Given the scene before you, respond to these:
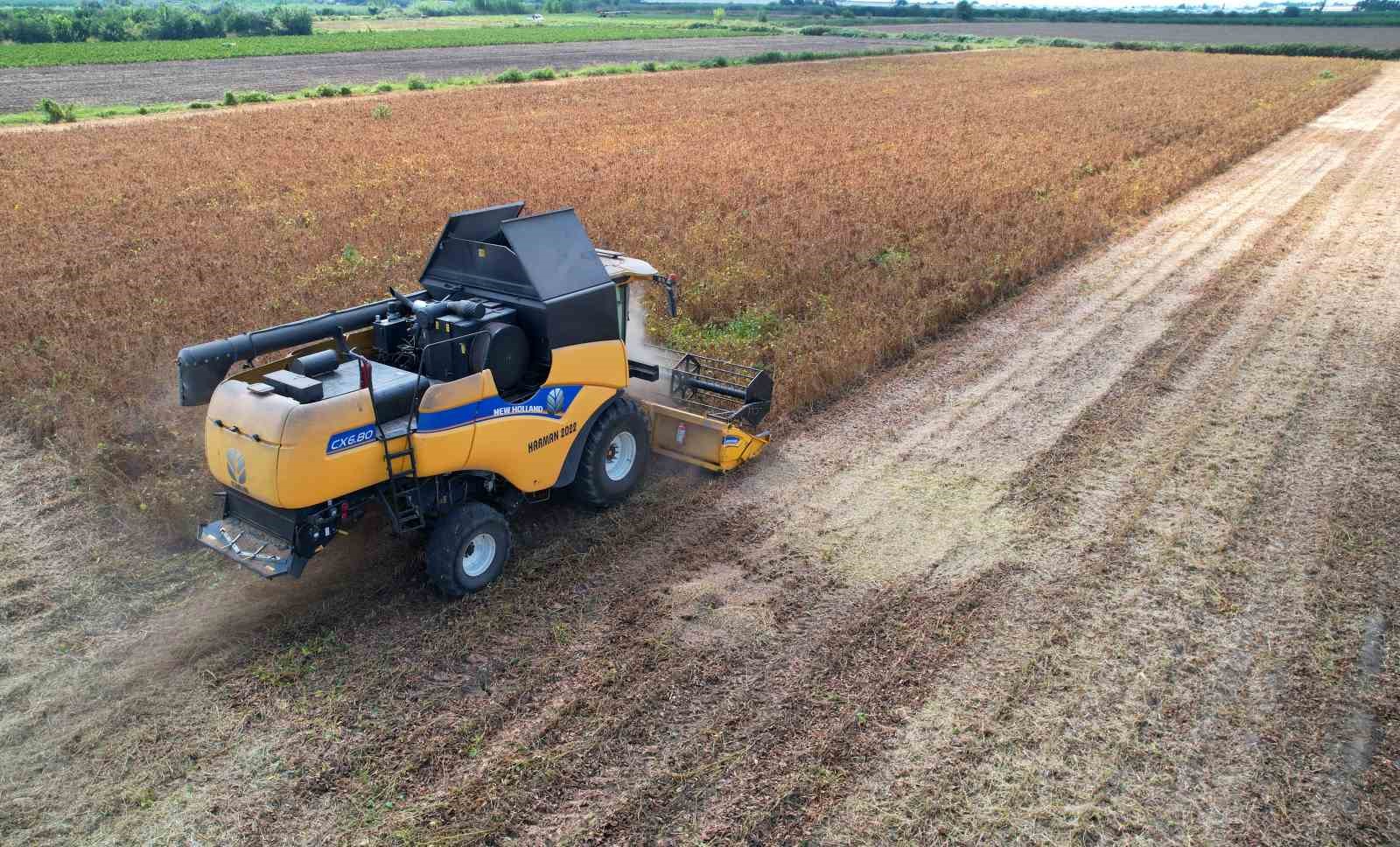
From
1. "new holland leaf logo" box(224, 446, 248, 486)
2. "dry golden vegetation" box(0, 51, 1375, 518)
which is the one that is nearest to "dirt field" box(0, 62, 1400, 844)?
"new holland leaf logo" box(224, 446, 248, 486)

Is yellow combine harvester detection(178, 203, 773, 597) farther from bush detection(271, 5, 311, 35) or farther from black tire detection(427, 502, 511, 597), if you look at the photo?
bush detection(271, 5, 311, 35)

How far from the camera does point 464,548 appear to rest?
6441mm

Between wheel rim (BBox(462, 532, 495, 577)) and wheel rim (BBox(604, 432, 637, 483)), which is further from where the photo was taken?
wheel rim (BBox(604, 432, 637, 483))

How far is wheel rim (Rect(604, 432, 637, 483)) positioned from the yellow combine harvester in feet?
0.04

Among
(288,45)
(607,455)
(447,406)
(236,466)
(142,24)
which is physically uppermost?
(142,24)

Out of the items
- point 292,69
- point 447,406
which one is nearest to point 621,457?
point 447,406

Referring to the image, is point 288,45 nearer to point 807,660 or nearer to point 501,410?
point 501,410

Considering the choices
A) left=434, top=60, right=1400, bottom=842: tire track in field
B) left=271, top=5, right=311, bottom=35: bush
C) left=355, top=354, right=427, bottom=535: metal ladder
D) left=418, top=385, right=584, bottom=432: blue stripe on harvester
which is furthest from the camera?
left=271, top=5, right=311, bottom=35: bush

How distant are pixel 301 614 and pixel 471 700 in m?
1.63

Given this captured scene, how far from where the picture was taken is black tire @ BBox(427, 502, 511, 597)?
6316 millimetres

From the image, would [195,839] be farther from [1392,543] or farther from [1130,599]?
[1392,543]

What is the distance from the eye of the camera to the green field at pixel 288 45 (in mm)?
52062

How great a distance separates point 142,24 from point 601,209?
→ 6859 cm

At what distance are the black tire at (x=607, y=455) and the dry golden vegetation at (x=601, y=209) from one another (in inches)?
101
